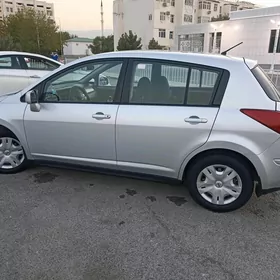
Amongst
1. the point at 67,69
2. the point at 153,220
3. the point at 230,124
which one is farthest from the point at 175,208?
the point at 67,69

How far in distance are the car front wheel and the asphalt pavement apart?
22 centimetres

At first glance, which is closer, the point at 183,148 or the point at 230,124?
the point at 230,124

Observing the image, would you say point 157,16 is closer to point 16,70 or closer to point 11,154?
point 16,70

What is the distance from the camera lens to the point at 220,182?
9.23 feet

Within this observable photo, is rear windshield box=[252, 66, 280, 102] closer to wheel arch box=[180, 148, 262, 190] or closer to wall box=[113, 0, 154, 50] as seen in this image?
wheel arch box=[180, 148, 262, 190]

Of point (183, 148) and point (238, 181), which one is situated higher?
point (183, 148)

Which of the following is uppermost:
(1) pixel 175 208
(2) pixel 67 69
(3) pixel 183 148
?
(2) pixel 67 69

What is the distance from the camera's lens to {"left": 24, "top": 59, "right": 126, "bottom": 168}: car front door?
9.80ft

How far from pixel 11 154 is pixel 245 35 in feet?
110

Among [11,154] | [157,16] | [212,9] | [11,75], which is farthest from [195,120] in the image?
[212,9]

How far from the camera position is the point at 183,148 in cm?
279

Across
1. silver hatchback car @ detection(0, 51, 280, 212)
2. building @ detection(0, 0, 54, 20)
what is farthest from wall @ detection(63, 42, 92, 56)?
silver hatchback car @ detection(0, 51, 280, 212)

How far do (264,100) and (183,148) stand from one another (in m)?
0.87

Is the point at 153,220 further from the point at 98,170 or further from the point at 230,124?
the point at 230,124
